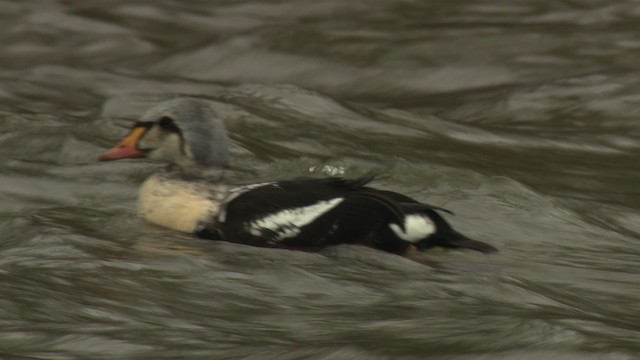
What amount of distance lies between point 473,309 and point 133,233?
2.22 m

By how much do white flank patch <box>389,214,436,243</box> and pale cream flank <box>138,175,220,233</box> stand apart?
907 millimetres

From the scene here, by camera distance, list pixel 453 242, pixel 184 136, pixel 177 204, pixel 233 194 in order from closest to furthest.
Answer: pixel 453 242
pixel 233 194
pixel 177 204
pixel 184 136

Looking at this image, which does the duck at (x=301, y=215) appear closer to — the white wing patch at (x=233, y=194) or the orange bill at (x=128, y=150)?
the white wing patch at (x=233, y=194)

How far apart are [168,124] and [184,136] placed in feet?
0.34

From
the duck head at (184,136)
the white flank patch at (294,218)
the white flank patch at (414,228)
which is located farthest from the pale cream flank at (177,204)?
the white flank patch at (414,228)

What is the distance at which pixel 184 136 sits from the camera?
928cm

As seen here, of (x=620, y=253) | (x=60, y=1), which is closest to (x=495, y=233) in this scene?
(x=620, y=253)

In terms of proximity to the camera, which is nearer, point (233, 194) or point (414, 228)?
point (414, 228)

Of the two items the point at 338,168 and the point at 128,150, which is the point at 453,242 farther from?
the point at 338,168

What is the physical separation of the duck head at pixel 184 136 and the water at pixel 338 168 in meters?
0.43

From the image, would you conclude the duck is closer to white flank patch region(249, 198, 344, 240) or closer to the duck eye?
white flank patch region(249, 198, 344, 240)

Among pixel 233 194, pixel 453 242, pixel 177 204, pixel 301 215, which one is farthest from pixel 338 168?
pixel 301 215

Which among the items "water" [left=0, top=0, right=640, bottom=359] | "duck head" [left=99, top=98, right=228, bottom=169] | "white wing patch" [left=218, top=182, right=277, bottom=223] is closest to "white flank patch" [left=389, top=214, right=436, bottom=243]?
"water" [left=0, top=0, right=640, bottom=359]

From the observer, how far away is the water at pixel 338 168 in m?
7.15
